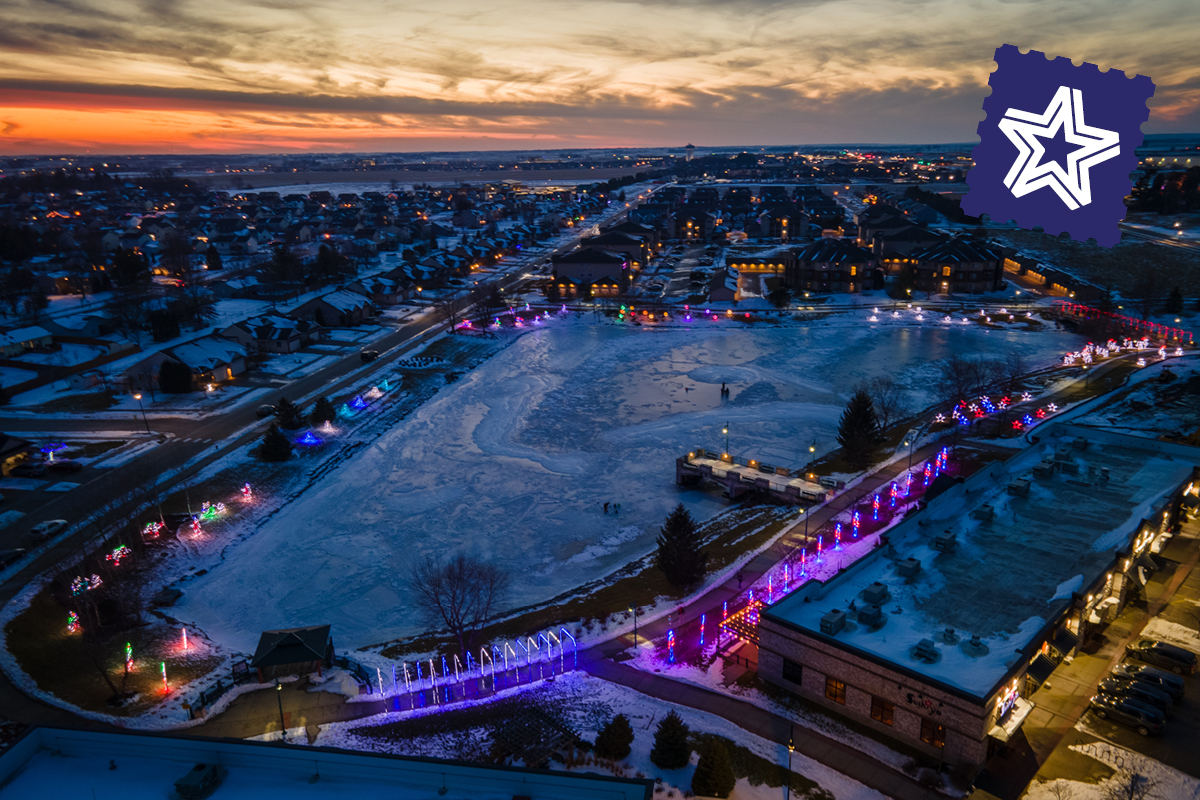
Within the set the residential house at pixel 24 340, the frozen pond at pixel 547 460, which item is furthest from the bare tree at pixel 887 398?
the residential house at pixel 24 340

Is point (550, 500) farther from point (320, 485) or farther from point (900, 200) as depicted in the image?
point (900, 200)

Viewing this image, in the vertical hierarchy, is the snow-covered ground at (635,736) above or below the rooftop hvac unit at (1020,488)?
below

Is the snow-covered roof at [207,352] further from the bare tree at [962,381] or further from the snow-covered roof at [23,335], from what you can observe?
the bare tree at [962,381]

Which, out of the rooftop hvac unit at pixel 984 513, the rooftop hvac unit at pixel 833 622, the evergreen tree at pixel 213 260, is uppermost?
the evergreen tree at pixel 213 260

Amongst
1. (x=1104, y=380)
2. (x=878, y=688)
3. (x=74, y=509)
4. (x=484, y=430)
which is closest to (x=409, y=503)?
(x=484, y=430)

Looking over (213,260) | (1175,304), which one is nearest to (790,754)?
(1175,304)

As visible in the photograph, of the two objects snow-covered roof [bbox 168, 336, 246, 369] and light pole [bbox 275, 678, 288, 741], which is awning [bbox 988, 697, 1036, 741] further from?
snow-covered roof [bbox 168, 336, 246, 369]

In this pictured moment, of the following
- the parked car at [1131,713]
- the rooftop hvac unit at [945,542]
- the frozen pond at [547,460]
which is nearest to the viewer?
the parked car at [1131,713]

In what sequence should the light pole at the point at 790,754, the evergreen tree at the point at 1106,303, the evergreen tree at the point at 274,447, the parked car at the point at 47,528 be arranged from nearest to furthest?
the light pole at the point at 790,754 < the parked car at the point at 47,528 < the evergreen tree at the point at 274,447 < the evergreen tree at the point at 1106,303

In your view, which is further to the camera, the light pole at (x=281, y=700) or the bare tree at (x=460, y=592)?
the bare tree at (x=460, y=592)
